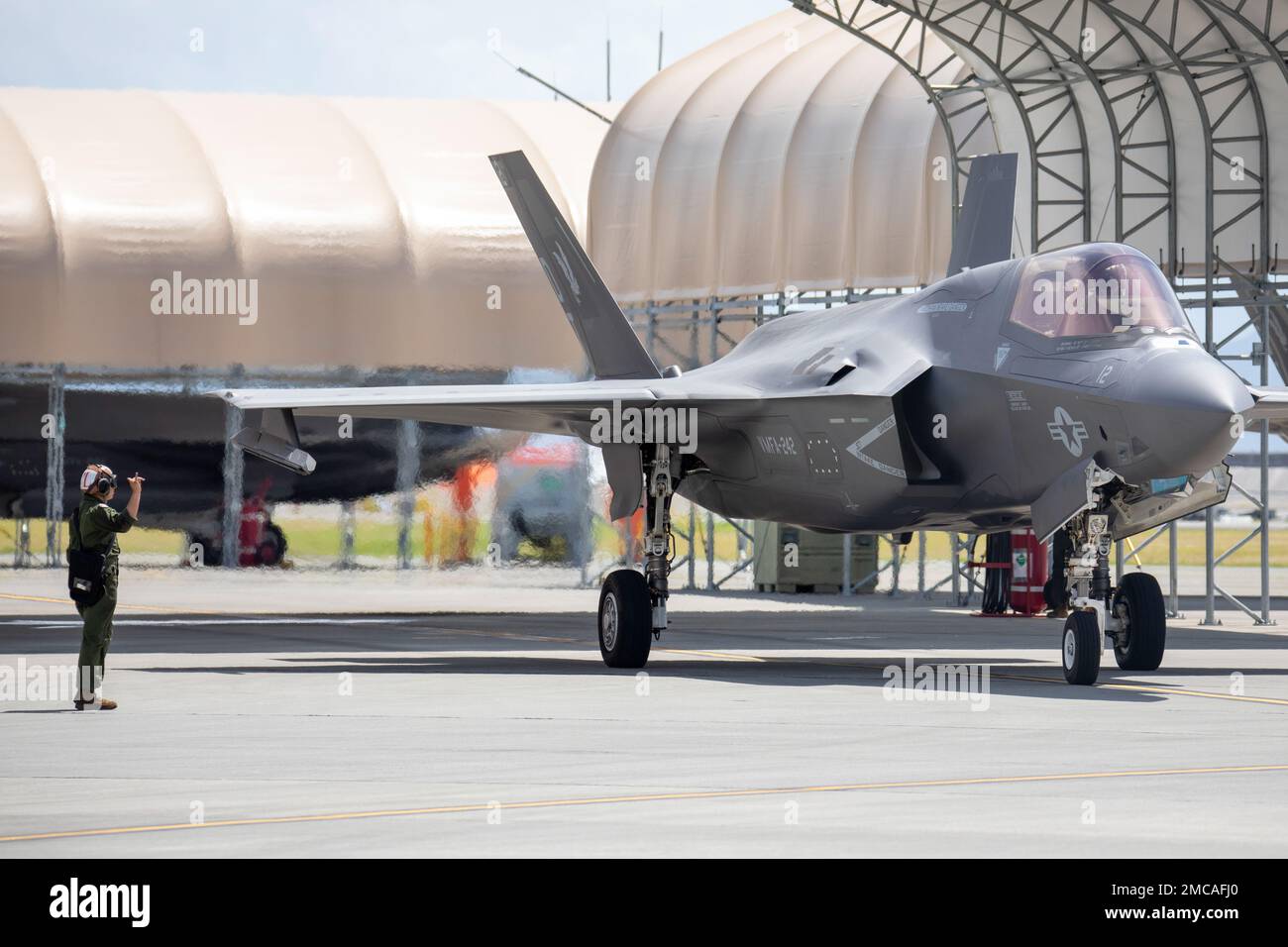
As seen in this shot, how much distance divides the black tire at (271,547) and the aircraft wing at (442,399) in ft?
75.7

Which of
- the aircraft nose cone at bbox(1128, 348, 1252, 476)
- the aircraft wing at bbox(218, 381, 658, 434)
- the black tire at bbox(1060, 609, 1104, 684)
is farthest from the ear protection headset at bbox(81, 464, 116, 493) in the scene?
the aircraft nose cone at bbox(1128, 348, 1252, 476)

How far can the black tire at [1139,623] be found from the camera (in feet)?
50.6

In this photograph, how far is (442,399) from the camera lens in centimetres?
1661

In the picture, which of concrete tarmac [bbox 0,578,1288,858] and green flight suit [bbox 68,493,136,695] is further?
green flight suit [bbox 68,493,136,695]

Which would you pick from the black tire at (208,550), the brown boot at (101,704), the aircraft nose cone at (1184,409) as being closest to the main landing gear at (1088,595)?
the aircraft nose cone at (1184,409)

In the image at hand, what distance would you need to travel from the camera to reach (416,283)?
42469 mm

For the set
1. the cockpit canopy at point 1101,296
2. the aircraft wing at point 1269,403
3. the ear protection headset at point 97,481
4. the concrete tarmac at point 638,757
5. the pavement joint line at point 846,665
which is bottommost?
the pavement joint line at point 846,665

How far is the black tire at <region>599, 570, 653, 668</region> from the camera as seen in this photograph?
54.5ft

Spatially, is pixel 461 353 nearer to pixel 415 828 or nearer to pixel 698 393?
pixel 698 393

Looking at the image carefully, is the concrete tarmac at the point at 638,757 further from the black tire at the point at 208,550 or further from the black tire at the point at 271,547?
the black tire at the point at 271,547

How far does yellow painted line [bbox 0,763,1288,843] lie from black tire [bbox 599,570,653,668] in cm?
733

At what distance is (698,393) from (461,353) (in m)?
26.1

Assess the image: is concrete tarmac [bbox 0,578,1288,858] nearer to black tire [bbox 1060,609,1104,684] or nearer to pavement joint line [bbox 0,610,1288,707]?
pavement joint line [bbox 0,610,1288,707]

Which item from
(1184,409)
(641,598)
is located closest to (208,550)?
(641,598)
